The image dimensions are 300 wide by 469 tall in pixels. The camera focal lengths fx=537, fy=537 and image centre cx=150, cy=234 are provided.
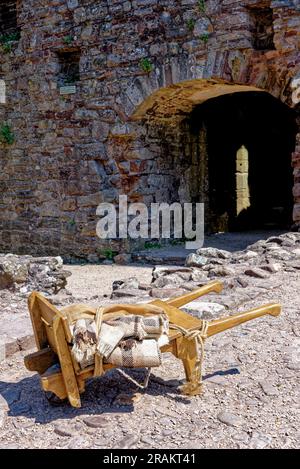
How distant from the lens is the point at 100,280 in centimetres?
625

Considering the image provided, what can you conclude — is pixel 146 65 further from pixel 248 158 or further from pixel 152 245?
pixel 248 158

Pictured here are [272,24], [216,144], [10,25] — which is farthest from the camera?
[216,144]

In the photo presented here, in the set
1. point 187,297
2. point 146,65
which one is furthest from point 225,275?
point 146,65

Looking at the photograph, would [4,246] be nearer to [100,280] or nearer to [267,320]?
[100,280]

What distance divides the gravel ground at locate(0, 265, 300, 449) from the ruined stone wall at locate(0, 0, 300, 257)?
3882mm

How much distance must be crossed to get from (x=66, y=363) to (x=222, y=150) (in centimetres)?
784

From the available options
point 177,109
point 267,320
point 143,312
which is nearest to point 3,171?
point 177,109

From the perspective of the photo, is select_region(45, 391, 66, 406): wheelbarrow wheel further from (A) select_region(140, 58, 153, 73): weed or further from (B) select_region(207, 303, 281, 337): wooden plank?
(A) select_region(140, 58, 153, 73): weed

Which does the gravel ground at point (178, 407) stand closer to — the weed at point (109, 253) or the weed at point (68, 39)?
the weed at point (109, 253)

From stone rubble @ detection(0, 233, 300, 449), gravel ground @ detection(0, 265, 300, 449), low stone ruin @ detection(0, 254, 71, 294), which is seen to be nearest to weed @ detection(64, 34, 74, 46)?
low stone ruin @ detection(0, 254, 71, 294)

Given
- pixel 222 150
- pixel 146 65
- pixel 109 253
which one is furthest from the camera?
pixel 222 150

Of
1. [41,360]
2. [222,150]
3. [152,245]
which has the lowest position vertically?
[152,245]

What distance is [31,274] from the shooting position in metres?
4.90
